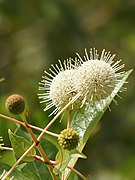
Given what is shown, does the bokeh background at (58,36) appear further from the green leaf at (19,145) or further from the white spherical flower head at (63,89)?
the green leaf at (19,145)

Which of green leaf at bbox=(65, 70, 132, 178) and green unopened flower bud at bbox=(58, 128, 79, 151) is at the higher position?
green leaf at bbox=(65, 70, 132, 178)

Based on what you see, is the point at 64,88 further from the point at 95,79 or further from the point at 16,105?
the point at 16,105

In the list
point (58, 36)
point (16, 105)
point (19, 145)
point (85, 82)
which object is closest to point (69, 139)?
point (19, 145)

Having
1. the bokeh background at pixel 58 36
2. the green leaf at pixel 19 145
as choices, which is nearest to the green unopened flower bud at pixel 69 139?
the green leaf at pixel 19 145

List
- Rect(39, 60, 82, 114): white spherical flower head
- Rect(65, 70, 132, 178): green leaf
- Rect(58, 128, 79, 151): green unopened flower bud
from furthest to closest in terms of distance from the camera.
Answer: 1. Rect(39, 60, 82, 114): white spherical flower head
2. Rect(65, 70, 132, 178): green leaf
3. Rect(58, 128, 79, 151): green unopened flower bud

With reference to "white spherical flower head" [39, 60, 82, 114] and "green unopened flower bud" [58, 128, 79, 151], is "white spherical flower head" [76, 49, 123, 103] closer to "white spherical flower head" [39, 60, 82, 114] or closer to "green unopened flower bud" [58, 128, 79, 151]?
"white spherical flower head" [39, 60, 82, 114]

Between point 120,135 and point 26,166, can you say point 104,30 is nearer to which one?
point 120,135

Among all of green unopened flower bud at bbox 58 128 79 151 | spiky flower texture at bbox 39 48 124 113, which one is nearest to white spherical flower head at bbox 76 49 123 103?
spiky flower texture at bbox 39 48 124 113
